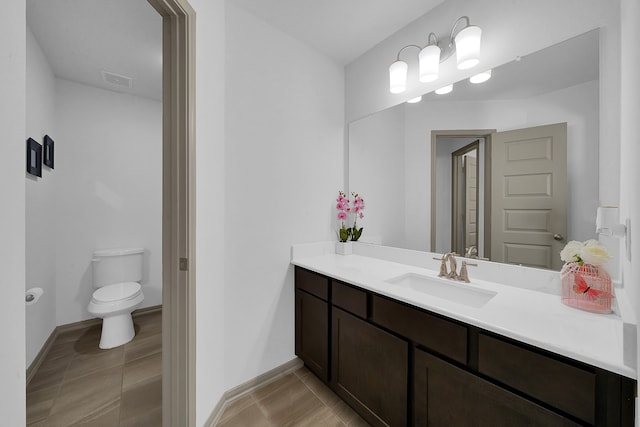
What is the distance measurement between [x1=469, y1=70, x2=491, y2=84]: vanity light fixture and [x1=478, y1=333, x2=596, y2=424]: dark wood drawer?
1340 millimetres

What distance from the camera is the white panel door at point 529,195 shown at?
121 centimetres

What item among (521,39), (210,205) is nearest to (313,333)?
(210,205)

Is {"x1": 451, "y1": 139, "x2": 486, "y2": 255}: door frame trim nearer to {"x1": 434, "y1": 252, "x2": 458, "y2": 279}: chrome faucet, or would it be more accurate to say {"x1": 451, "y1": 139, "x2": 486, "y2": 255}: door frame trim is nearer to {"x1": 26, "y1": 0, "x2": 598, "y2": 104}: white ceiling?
{"x1": 434, "y1": 252, "x2": 458, "y2": 279}: chrome faucet

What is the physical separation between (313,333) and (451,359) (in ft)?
3.17

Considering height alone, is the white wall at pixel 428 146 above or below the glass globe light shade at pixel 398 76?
below

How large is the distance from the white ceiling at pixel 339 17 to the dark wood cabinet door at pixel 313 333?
191 cm

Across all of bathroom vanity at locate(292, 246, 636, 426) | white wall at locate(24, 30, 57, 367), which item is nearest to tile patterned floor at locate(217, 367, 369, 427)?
bathroom vanity at locate(292, 246, 636, 426)

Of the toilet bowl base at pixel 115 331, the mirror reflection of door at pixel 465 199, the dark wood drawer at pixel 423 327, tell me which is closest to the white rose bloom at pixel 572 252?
the mirror reflection of door at pixel 465 199

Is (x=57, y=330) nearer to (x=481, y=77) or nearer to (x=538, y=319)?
(x=538, y=319)

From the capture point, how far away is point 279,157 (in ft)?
6.07

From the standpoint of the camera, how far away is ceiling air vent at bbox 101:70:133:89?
232cm

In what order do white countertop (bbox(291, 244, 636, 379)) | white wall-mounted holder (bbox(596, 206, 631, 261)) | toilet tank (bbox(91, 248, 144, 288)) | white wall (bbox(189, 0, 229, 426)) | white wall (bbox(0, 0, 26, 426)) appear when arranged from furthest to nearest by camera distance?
toilet tank (bbox(91, 248, 144, 288)) → white wall (bbox(189, 0, 229, 426)) → white wall-mounted holder (bbox(596, 206, 631, 261)) → white countertop (bbox(291, 244, 636, 379)) → white wall (bbox(0, 0, 26, 426))

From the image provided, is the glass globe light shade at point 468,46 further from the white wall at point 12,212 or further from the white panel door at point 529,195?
the white wall at point 12,212

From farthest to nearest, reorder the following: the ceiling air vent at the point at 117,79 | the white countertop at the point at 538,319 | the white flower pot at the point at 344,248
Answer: the ceiling air vent at the point at 117,79 → the white flower pot at the point at 344,248 → the white countertop at the point at 538,319
